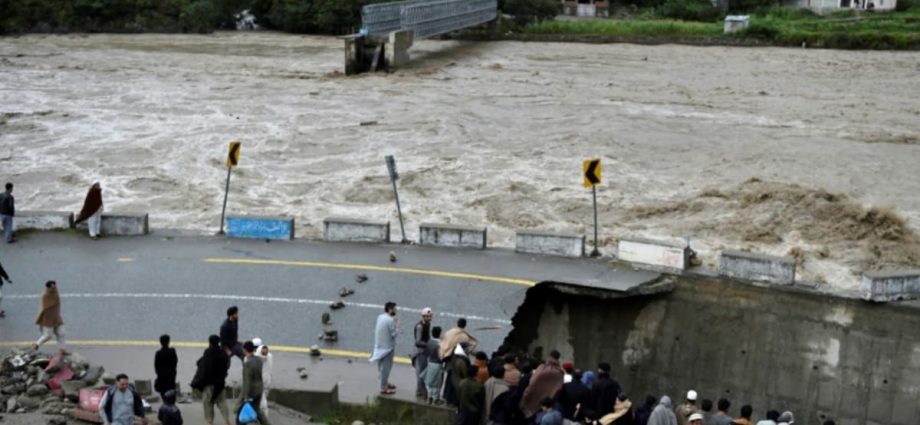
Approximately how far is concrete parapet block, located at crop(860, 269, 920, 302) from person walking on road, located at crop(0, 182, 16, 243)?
47.6 ft

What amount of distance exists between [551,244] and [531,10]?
59.8m

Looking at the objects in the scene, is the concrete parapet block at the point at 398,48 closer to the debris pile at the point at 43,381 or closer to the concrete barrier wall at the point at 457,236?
the concrete barrier wall at the point at 457,236

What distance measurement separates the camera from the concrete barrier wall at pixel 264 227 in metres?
20.9

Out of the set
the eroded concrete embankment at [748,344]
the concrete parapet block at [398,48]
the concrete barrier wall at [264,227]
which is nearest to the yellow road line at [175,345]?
the eroded concrete embankment at [748,344]

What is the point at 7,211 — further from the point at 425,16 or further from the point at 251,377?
the point at 425,16

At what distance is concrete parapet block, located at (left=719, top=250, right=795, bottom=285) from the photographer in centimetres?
1784

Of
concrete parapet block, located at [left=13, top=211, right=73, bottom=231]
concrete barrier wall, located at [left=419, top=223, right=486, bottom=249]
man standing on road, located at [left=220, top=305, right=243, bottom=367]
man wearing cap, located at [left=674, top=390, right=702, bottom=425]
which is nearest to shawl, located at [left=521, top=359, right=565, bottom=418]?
man wearing cap, located at [left=674, top=390, right=702, bottom=425]

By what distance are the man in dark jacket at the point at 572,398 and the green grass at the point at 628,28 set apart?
6263 centimetres

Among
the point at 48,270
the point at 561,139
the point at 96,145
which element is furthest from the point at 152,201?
the point at 561,139

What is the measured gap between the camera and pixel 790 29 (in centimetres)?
7281

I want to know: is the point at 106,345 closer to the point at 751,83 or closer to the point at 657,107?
the point at 657,107

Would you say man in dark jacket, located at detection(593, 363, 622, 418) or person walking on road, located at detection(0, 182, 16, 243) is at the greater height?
person walking on road, located at detection(0, 182, 16, 243)

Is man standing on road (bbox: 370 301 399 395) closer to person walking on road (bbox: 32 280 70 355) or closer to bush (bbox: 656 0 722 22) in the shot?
person walking on road (bbox: 32 280 70 355)

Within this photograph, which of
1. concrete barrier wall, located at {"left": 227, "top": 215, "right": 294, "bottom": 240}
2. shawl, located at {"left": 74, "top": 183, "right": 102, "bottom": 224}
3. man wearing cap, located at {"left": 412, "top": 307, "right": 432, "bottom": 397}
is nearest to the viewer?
man wearing cap, located at {"left": 412, "top": 307, "right": 432, "bottom": 397}
